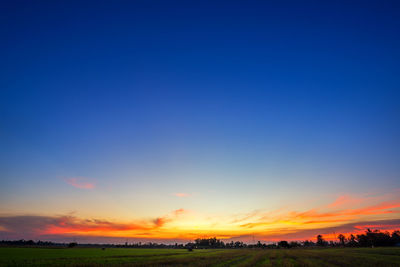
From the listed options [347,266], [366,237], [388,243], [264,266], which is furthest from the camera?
[366,237]

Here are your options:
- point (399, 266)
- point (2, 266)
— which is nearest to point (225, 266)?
point (399, 266)

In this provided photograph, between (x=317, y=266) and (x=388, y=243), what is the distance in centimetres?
16946

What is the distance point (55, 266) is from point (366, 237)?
664ft

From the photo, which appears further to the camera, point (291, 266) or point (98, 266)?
point (98, 266)

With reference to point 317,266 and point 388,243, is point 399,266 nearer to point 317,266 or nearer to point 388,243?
point 317,266

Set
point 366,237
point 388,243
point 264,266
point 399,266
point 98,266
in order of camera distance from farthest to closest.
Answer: point 366,237 → point 388,243 → point 98,266 → point 264,266 → point 399,266

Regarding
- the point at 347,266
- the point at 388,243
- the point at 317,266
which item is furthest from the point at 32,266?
the point at 388,243

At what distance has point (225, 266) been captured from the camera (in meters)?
35.8

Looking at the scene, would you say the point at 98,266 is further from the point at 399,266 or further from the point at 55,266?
the point at 399,266

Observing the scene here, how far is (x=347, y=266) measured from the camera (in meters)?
31.6

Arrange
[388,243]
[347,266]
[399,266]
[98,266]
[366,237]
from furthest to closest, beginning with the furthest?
[366,237] < [388,243] < [98,266] < [347,266] < [399,266]

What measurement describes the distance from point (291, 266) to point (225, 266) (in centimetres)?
953

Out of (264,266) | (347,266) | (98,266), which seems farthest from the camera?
(98,266)

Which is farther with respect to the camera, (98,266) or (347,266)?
(98,266)
